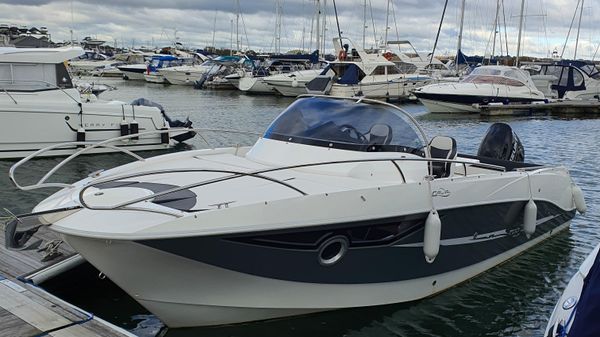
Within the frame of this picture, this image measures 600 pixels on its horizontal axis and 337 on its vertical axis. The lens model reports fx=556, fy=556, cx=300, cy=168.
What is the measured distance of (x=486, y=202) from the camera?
6.14 m

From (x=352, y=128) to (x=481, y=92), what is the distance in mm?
23538

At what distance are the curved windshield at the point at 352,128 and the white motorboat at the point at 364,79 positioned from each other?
2645 centimetres

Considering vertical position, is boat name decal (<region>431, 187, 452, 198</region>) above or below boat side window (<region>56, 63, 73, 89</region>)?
below

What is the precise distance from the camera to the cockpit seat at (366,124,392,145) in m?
6.17

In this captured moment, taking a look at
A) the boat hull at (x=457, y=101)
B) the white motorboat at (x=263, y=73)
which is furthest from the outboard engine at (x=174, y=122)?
the white motorboat at (x=263, y=73)

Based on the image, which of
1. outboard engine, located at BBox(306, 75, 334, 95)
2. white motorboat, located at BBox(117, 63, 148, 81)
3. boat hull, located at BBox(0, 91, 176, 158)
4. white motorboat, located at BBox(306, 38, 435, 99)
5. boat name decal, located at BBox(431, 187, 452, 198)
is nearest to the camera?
boat name decal, located at BBox(431, 187, 452, 198)

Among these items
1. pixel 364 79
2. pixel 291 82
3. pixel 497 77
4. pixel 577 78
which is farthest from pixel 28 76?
pixel 577 78

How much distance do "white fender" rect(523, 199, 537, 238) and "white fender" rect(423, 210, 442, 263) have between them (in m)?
1.89

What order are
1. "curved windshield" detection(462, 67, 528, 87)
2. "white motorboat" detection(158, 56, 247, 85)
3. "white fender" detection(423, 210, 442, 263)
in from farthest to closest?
"white motorboat" detection(158, 56, 247, 85)
"curved windshield" detection(462, 67, 528, 87)
"white fender" detection(423, 210, 442, 263)

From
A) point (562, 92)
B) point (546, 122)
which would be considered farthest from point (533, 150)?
point (562, 92)

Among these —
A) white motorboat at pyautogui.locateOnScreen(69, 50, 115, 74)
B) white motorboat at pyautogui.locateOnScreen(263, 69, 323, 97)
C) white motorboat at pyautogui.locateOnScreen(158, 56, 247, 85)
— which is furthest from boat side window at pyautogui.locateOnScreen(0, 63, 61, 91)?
white motorboat at pyautogui.locateOnScreen(69, 50, 115, 74)

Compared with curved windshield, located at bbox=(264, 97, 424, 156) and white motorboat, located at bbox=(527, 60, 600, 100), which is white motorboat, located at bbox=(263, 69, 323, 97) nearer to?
white motorboat, located at bbox=(527, 60, 600, 100)

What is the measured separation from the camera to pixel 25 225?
14.7 ft

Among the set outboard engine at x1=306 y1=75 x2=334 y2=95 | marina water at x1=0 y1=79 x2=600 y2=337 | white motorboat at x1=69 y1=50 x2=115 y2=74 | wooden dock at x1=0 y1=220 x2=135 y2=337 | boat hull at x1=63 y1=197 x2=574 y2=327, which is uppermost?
white motorboat at x1=69 y1=50 x2=115 y2=74
